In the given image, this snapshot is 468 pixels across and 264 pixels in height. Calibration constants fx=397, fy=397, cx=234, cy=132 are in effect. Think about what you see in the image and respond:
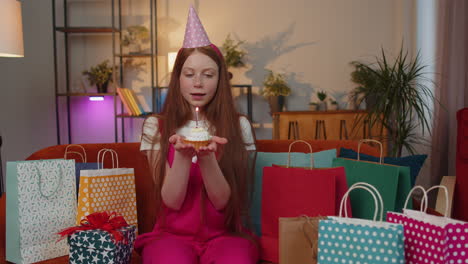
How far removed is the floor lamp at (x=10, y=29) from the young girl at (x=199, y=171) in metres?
1.06

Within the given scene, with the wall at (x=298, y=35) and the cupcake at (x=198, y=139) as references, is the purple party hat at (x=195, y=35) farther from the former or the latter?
the wall at (x=298, y=35)

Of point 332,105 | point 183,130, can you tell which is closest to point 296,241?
point 183,130

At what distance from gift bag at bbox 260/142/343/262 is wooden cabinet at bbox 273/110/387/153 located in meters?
2.62

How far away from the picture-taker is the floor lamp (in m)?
2.10

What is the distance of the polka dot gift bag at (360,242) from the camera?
36.5 inches

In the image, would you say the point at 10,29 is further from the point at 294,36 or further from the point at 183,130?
the point at 294,36

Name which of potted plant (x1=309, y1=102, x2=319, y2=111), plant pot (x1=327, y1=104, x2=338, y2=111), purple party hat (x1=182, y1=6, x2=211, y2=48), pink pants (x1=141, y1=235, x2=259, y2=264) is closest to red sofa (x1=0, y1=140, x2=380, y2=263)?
pink pants (x1=141, y1=235, x2=259, y2=264)

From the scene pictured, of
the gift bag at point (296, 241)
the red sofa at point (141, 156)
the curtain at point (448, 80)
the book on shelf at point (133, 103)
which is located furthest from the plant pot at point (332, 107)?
the gift bag at point (296, 241)

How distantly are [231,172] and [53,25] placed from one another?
3.44 m

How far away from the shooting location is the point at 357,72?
4.39m

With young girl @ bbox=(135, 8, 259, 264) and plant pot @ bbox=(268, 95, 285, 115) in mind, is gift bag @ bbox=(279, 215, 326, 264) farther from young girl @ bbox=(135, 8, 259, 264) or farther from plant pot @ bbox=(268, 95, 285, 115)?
plant pot @ bbox=(268, 95, 285, 115)

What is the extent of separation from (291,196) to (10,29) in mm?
1758

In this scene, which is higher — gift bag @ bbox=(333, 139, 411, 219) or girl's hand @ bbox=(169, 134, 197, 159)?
girl's hand @ bbox=(169, 134, 197, 159)

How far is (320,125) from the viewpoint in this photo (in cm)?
414
